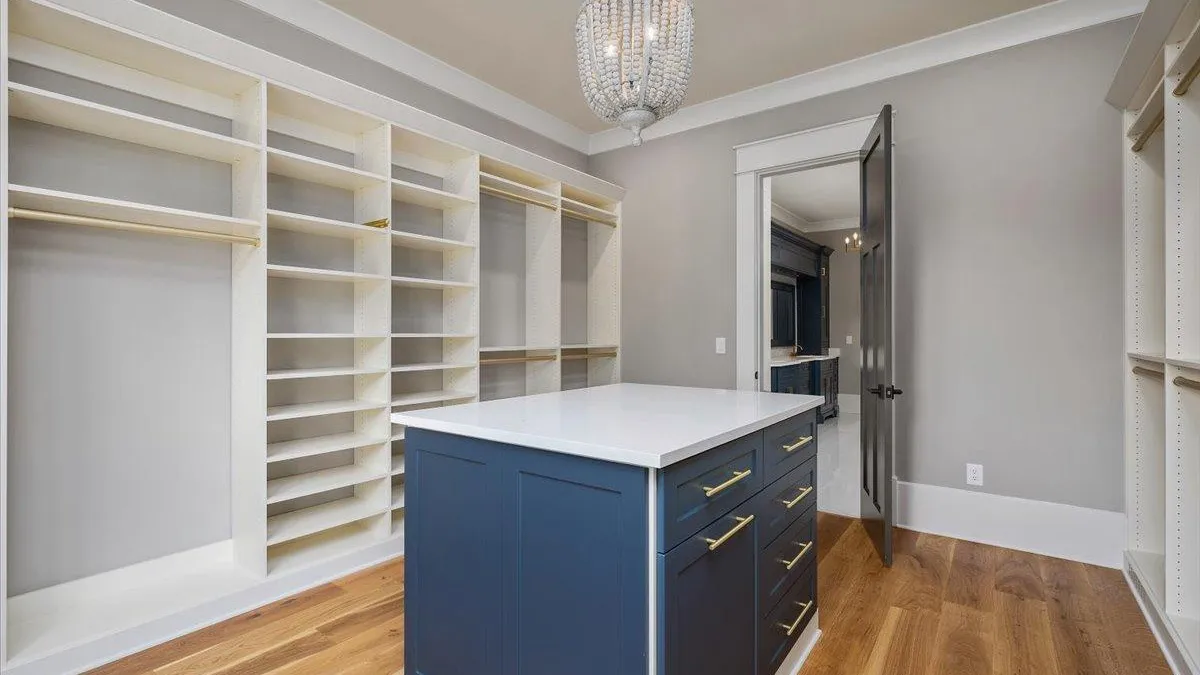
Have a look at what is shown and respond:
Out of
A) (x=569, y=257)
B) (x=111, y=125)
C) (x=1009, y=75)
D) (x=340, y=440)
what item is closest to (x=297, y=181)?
(x=111, y=125)

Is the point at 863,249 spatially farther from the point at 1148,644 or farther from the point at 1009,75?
the point at 1148,644

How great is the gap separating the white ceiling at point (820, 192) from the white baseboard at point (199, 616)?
173 inches

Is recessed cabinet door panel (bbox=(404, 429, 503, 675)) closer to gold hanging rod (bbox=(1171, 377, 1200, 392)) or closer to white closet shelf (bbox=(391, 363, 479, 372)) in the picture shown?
white closet shelf (bbox=(391, 363, 479, 372))

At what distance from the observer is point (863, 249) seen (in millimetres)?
3221

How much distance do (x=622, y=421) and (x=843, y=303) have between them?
7.68m

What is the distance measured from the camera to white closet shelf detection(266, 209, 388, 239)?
2.42 m

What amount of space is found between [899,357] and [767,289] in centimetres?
98

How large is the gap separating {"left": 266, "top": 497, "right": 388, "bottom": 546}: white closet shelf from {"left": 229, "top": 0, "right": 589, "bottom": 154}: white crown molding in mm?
2350

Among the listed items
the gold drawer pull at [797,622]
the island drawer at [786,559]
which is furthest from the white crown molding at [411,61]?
the gold drawer pull at [797,622]

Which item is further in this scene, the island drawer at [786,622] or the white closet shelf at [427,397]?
the white closet shelf at [427,397]

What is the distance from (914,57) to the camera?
3.18 m

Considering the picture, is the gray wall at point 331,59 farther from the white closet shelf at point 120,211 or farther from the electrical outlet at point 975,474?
the electrical outlet at point 975,474

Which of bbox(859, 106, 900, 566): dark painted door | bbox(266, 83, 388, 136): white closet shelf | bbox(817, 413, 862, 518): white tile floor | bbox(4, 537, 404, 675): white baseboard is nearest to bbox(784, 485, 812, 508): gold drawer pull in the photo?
bbox(859, 106, 900, 566): dark painted door

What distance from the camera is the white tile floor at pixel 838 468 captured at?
3686mm
